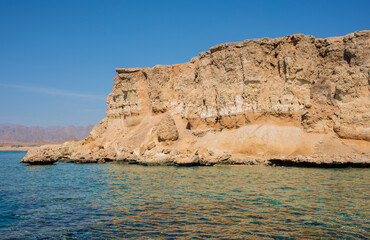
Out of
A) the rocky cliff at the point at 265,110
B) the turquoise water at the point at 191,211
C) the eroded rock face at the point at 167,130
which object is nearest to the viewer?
the turquoise water at the point at 191,211

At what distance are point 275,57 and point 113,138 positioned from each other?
85.1 feet

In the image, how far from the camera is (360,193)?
46.4 feet

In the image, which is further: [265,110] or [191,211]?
[265,110]

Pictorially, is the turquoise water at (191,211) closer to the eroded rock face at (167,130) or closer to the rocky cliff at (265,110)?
the rocky cliff at (265,110)

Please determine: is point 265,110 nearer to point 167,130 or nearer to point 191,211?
point 167,130

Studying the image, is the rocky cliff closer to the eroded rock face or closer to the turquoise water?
the eroded rock face

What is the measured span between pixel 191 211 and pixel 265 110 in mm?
26371

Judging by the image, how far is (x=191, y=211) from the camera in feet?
36.6

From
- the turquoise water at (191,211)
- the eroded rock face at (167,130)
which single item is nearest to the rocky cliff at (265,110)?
the eroded rock face at (167,130)

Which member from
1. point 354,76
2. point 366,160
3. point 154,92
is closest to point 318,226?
point 366,160

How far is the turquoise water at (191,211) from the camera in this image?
8719mm

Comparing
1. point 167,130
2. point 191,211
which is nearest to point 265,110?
point 167,130

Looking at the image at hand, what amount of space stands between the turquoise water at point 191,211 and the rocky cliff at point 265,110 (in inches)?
576

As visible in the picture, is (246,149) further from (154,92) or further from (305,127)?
(154,92)
